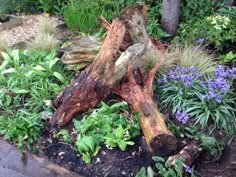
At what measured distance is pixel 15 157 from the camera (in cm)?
310

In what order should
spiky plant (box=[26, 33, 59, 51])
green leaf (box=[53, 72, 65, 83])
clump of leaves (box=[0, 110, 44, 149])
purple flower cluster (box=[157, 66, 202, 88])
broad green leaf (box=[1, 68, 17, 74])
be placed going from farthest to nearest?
spiky plant (box=[26, 33, 59, 51])
broad green leaf (box=[1, 68, 17, 74])
green leaf (box=[53, 72, 65, 83])
purple flower cluster (box=[157, 66, 202, 88])
clump of leaves (box=[0, 110, 44, 149])

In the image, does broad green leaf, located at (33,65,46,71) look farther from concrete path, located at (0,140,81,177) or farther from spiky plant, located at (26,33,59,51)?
concrete path, located at (0,140,81,177)

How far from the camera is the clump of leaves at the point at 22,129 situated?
10.4 feet

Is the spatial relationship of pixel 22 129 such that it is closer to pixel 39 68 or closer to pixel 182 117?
pixel 39 68

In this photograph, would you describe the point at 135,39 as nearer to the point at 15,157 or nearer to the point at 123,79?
the point at 123,79

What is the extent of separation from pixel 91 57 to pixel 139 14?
2.35ft

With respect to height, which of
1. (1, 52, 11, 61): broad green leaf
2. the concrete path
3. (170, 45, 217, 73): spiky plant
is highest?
(170, 45, 217, 73): spiky plant

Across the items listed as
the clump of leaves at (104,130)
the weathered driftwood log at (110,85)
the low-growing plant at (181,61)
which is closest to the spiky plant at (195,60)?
the low-growing plant at (181,61)

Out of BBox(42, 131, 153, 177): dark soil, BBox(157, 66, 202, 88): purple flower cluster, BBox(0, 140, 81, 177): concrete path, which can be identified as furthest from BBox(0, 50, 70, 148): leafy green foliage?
BBox(157, 66, 202, 88): purple flower cluster

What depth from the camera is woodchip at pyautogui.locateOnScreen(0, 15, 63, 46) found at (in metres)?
5.10

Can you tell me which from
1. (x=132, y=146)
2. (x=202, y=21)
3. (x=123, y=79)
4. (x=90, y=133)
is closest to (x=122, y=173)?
(x=132, y=146)

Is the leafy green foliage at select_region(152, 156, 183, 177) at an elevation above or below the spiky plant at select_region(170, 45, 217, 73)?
below

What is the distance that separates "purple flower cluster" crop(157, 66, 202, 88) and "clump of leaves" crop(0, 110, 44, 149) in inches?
51.2

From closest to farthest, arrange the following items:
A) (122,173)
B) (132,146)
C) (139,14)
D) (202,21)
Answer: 1. (122,173)
2. (132,146)
3. (139,14)
4. (202,21)
